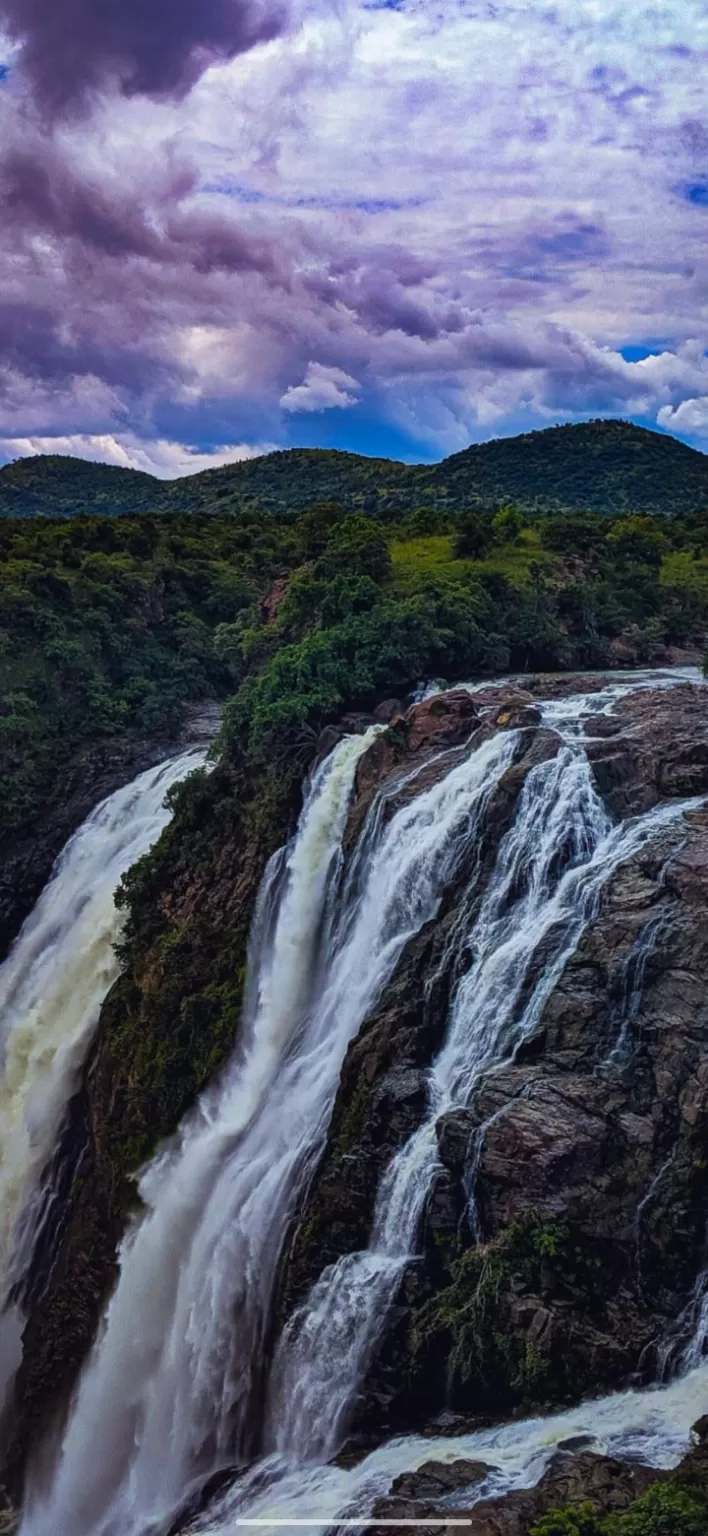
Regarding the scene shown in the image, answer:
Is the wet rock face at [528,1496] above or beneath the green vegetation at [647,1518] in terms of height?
beneath

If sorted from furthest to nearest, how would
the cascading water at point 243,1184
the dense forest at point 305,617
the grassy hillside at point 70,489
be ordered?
the grassy hillside at point 70,489 < the dense forest at point 305,617 < the cascading water at point 243,1184

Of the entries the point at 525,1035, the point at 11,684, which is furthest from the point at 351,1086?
the point at 11,684

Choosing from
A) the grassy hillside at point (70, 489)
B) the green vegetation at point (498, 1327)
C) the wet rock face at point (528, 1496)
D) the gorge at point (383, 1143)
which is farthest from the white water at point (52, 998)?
the grassy hillside at point (70, 489)

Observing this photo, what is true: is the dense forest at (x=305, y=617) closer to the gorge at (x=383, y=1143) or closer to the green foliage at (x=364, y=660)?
the green foliage at (x=364, y=660)

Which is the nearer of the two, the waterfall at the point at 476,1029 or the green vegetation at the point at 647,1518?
the green vegetation at the point at 647,1518

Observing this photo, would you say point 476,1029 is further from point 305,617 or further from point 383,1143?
point 305,617

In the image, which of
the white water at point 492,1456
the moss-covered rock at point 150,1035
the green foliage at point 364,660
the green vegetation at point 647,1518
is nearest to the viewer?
the green vegetation at point 647,1518

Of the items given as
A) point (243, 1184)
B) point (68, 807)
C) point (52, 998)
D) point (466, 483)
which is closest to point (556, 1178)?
point (243, 1184)

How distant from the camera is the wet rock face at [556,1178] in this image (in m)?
14.4

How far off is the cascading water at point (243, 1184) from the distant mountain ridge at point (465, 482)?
38.7 meters

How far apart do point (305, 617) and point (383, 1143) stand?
833 inches

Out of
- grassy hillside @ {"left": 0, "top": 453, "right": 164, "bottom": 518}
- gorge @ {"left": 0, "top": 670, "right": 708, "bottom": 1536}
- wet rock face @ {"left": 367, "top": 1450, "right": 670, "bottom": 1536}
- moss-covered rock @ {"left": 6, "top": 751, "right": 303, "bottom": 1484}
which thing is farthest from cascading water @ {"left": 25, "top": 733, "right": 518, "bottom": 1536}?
grassy hillside @ {"left": 0, "top": 453, "right": 164, "bottom": 518}

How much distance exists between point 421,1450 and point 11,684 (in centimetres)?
3002

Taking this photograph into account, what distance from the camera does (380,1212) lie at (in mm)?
16828
